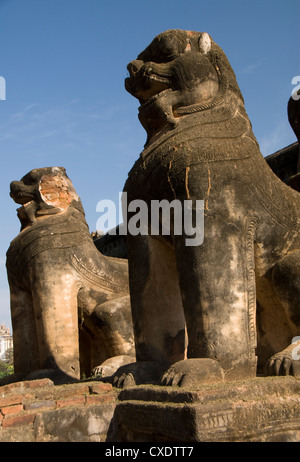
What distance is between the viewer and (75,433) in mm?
3484

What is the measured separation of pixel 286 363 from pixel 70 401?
148 centimetres

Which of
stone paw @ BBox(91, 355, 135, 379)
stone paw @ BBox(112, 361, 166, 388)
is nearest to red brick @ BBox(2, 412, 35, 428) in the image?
stone paw @ BBox(112, 361, 166, 388)

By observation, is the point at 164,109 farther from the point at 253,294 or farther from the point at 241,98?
the point at 253,294

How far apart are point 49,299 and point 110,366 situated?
1078 mm

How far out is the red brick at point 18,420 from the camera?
11.2ft

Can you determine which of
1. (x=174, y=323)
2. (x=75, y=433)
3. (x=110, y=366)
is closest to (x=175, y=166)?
(x=174, y=323)

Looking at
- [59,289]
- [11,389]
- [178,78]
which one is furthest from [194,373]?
[59,289]

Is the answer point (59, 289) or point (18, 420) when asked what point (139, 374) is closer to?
point (18, 420)

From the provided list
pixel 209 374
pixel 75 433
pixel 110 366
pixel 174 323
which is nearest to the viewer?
pixel 209 374

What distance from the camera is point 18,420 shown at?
3449 mm

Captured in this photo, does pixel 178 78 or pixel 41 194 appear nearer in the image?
pixel 178 78

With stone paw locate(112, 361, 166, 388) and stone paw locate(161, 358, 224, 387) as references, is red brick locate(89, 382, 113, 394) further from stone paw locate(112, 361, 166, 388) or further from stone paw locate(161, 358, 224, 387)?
stone paw locate(161, 358, 224, 387)

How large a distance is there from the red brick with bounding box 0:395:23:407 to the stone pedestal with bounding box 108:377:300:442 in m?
0.83

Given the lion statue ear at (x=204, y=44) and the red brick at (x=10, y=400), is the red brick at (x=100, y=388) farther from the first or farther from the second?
the lion statue ear at (x=204, y=44)
